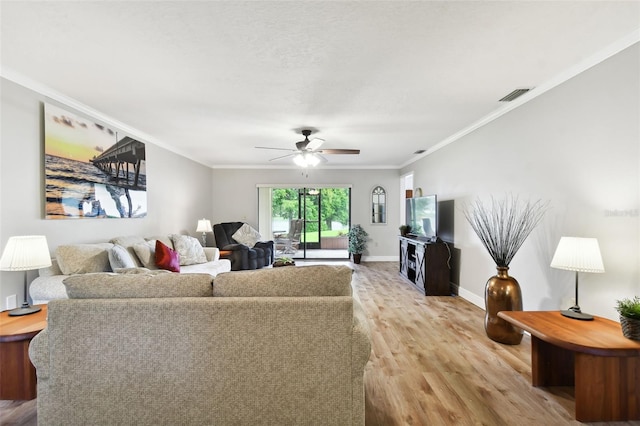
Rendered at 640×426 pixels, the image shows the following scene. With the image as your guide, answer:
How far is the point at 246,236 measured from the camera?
7.18 meters

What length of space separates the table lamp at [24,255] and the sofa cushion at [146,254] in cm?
157

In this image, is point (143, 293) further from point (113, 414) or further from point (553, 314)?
point (553, 314)

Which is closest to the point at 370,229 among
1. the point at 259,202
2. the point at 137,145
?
the point at 259,202

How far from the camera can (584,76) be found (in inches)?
101

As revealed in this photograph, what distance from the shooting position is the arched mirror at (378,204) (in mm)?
8133

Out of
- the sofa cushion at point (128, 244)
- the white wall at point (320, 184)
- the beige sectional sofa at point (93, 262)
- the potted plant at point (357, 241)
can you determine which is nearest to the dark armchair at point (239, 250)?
the white wall at point (320, 184)

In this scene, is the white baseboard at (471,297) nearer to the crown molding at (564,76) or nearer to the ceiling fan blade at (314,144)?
the crown molding at (564,76)

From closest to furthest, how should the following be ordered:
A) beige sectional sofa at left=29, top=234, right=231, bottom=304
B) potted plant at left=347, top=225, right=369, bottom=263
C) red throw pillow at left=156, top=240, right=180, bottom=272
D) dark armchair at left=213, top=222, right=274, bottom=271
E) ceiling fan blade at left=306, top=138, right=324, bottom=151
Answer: beige sectional sofa at left=29, top=234, right=231, bottom=304
red throw pillow at left=156, top=240, right=180, bottom=272
ceiling fan blade at left=306, top=138, right=324, bottom=151
dark armchair at left=213, top=222, right=274, bottom=271
potted plant at left=347, top=225, right=369, bottom=263

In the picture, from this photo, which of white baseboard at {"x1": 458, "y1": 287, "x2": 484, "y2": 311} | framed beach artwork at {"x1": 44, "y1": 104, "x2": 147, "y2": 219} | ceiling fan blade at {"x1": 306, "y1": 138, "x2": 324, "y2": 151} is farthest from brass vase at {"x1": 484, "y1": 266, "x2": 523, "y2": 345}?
framed beach artwork at {"x1": 44, "y1": 104, "x2": 147, "y2": 219}

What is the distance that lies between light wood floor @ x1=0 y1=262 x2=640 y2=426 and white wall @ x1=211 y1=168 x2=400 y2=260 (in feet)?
14.0

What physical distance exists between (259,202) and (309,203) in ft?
4.39

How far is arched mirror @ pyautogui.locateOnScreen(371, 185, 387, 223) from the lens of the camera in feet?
26.7

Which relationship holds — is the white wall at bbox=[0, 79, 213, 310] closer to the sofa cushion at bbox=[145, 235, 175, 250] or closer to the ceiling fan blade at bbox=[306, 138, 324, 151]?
the sofa cushion at bbox=[145, 235, 175, 250]

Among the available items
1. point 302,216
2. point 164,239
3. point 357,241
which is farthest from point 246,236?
point 357,241
